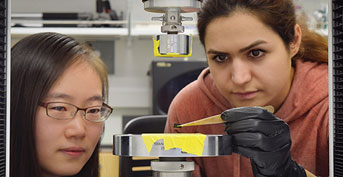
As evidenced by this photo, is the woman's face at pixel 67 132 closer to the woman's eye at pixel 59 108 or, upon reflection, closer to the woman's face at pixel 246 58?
the woman's eye at pixel 59 108

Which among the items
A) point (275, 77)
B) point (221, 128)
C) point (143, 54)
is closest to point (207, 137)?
point (275, 77)

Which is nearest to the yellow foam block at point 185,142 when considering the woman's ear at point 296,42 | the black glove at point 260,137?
the black glove at point 260,137

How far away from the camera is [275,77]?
1.32 metres

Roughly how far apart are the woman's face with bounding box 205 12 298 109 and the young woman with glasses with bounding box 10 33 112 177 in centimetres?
37

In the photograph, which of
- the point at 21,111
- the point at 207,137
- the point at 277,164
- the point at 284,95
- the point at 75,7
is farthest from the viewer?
the point at 75,7

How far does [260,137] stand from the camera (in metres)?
0.87

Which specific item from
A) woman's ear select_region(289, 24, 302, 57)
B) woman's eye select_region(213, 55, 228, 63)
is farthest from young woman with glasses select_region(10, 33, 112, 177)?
woman's ear select_region(289, 24, 302, 57)

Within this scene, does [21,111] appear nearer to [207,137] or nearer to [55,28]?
[207,137]

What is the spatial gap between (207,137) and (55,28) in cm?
239

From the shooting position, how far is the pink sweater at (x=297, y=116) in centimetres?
134

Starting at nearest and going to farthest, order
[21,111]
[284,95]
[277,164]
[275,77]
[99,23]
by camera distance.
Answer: [277,164] → [21,111] → [275,77] → [284,95] → [99,23]

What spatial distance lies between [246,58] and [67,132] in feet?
1.77

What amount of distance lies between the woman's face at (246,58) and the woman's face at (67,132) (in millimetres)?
387

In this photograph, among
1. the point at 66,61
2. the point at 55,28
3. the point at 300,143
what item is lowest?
the point at 300,143
